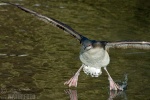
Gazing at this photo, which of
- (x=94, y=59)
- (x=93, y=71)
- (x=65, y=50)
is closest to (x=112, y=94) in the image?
A: (x=93, y=71)

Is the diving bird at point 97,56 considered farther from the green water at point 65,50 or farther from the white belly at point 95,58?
the green water at point 65,50

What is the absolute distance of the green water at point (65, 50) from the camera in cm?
1496

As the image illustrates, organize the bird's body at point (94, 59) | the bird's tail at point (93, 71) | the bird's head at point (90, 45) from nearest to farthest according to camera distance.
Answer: the bird's tail at point (93, 71) < the bird's body at point (94, 59) < the bird's head at point (90, 45)

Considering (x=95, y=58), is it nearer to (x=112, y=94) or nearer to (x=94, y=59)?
(x=94, y=59)

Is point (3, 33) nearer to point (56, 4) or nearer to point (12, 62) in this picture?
point (12, 62)

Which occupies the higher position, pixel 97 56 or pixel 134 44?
pixel 134 44

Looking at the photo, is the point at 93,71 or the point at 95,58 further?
the point at 95,58

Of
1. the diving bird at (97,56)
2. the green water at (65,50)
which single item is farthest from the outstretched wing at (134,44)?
the green water at (65,50)

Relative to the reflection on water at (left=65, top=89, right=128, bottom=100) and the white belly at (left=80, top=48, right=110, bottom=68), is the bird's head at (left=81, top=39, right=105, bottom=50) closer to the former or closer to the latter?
the white belly at (left=80, top=48, right=110, bottom=68)

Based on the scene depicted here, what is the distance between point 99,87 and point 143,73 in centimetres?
169

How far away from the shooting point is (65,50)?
18750mm

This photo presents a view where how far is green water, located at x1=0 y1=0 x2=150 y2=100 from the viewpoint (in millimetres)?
14961

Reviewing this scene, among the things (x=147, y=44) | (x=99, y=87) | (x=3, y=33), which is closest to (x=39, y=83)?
(x=99, y=87)

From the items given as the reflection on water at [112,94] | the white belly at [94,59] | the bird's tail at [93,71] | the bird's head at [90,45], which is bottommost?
Answer: the reflection on water at [112,94]
